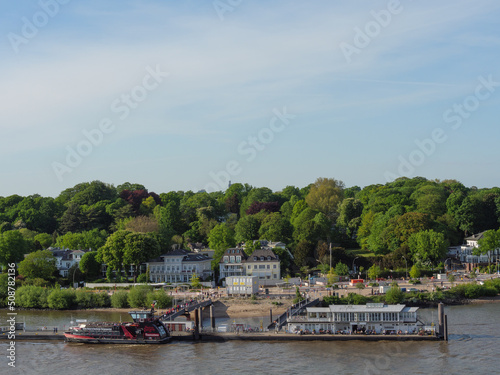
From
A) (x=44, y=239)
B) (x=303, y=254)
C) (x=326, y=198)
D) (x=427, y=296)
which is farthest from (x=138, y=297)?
(x=326, y=198)

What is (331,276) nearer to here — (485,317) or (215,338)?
(485,317)

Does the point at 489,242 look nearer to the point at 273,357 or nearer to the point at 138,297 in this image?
the point at 138,297

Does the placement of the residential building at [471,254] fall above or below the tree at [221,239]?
below

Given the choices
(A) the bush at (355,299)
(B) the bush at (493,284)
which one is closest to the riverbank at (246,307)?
(A) the bush at (355,299)

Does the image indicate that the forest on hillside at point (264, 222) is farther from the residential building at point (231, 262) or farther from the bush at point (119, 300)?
the bush at point (119, 300)

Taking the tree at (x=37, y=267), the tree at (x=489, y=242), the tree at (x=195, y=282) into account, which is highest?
the tree at (x=489, y=242)

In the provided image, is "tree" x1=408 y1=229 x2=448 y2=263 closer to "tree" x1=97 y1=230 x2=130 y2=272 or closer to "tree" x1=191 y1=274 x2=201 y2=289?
"tree" x1=191 y1=274 x2=201 y2=289

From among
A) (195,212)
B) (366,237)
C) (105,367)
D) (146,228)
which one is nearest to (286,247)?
(366,237)

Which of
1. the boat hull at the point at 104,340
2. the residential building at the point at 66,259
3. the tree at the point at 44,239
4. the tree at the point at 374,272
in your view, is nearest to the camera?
the boat hull at the point at 104,340
